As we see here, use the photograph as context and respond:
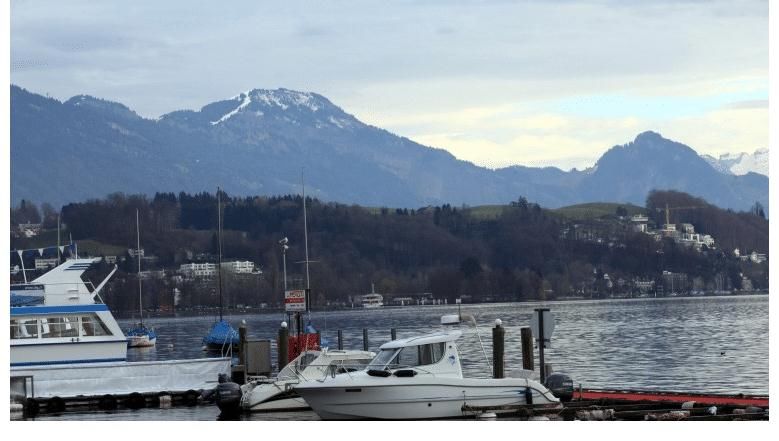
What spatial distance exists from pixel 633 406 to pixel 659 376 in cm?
2562

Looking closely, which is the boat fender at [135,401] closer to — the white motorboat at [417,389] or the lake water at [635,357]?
the lake water at [635,357]

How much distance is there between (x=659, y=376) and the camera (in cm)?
5691

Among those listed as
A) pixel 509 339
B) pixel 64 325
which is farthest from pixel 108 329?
pixel 509 339

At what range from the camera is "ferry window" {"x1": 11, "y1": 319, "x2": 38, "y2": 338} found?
41847 mm

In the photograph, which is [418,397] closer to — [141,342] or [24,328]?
[24,328]

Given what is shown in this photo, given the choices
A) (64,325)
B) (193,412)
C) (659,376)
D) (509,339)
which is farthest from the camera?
(509,339)

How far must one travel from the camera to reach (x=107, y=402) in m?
39.4

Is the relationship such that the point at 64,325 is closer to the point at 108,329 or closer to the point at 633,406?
the point at 108,329

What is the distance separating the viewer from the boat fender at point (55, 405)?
38719mm

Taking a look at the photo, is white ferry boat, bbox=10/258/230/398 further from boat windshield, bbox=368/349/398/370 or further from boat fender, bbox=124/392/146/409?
boat windshield, bbox=368/349/398/370

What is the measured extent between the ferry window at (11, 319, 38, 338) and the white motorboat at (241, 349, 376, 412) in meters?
7.59

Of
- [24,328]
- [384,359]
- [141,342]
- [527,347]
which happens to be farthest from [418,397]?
[141,342]


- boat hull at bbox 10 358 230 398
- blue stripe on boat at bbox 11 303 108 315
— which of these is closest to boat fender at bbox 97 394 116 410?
boat hull at bbox 10 358 230 398
